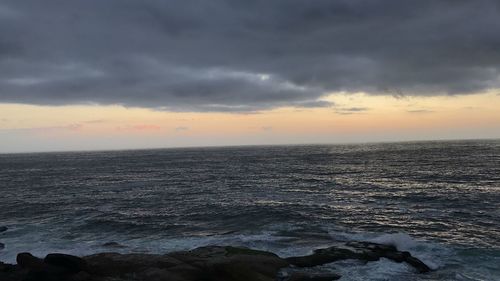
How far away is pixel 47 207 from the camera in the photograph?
53.1m

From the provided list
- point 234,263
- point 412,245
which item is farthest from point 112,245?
point 412,245

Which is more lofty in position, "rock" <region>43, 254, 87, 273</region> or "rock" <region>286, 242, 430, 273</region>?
"rock" <region>43, 254, 87, 273</region>

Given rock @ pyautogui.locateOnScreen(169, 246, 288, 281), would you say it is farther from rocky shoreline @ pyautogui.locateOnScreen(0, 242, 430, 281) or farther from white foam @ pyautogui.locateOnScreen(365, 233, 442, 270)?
white foam @ pyautogui.locateOnScreen(365, 233, 442, 270)

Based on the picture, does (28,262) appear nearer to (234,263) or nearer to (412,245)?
(234,263)

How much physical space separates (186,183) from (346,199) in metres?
32.9

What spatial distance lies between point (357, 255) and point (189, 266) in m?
10.9

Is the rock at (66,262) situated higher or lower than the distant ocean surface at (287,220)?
higher

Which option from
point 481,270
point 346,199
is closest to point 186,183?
point 346,199

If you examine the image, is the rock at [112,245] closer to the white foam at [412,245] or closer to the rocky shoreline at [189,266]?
the rocky shoreline at [189,266]

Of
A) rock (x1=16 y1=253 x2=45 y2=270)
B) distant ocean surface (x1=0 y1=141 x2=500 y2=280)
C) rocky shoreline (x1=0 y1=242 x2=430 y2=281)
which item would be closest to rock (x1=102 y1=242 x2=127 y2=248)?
distant ocean surface (x1=0 y1=141 x2=500 y2=280)

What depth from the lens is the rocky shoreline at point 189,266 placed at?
888 inches

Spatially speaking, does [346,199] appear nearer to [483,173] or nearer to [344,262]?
[344,262]

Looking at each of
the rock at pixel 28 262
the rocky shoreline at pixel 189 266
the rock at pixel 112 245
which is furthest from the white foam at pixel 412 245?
the rock at pixel 28 262

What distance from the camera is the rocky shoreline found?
22.5m
